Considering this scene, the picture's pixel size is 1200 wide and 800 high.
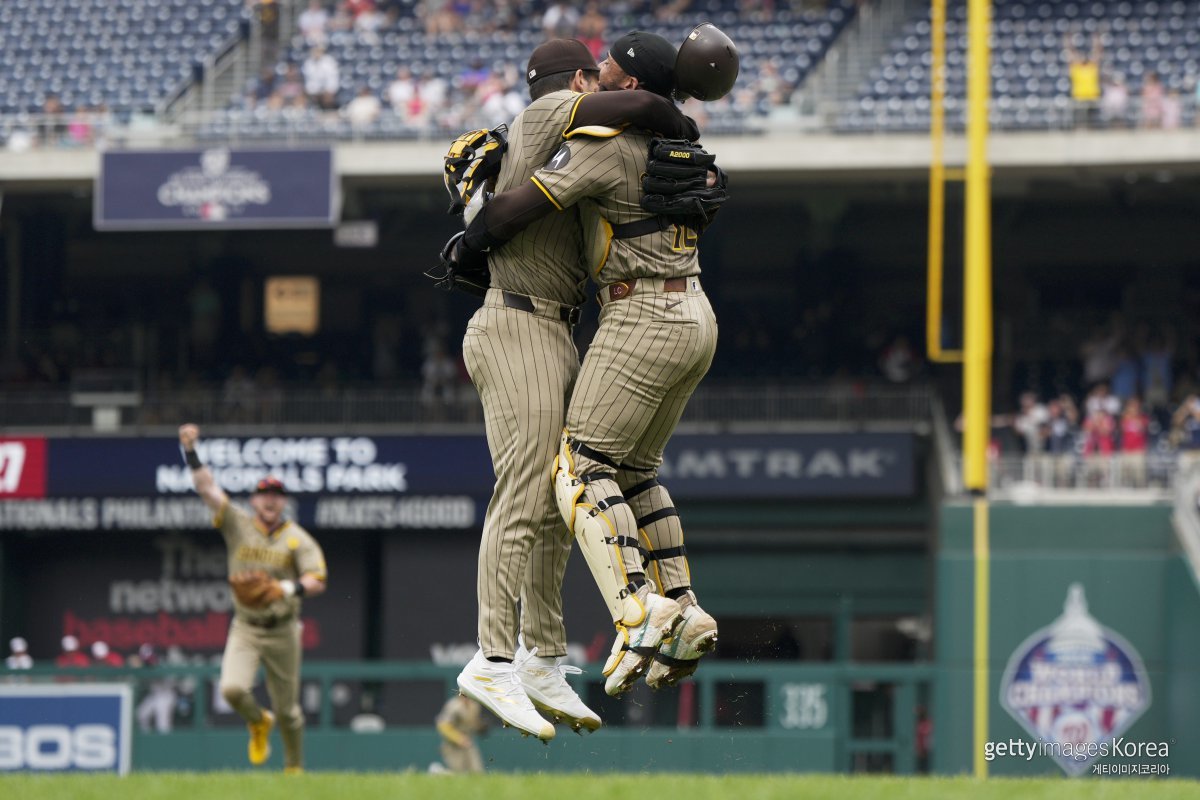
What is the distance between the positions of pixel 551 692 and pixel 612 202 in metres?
1.82

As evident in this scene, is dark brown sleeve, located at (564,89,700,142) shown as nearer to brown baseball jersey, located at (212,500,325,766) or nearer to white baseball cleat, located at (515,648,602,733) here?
white baseball cleat, located at (515,648,602,733)

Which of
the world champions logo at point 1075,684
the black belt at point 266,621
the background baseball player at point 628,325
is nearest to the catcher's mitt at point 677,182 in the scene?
the background baseball player at point 628,325

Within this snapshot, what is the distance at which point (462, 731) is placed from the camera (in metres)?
15.6

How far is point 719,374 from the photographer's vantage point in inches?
907

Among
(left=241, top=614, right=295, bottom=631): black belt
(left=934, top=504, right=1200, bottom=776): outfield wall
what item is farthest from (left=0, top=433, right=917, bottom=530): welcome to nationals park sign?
(left=241, top=614, right=295, bottom=631): black belt

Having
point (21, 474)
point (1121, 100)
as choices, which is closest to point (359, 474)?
point (21, 474)

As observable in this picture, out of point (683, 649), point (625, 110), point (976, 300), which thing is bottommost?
point (683, 649)

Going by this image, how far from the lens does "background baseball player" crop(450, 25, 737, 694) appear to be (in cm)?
636

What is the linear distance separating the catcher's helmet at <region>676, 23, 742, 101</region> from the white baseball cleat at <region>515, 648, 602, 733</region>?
7.15ft

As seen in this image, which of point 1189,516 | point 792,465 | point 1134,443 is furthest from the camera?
point 792,465

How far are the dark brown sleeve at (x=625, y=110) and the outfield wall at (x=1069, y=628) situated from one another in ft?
41.1

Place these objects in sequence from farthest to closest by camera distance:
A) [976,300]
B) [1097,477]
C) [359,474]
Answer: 1. [359,474]
2. [976,300]
3. [1097,477]

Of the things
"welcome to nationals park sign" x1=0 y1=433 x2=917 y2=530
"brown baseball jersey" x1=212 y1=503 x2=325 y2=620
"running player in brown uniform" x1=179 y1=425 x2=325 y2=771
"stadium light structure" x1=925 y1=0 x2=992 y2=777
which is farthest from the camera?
"welcome to nationals park sign" x1=0 y1=433 x2=917 y2=530

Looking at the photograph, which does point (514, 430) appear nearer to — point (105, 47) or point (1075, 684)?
point (1075, 684)
